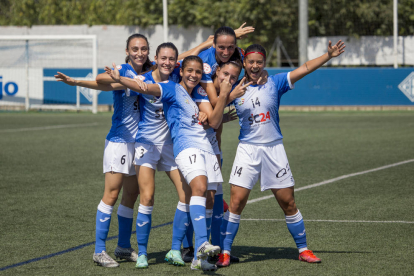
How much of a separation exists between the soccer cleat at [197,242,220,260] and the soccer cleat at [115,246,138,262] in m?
1.00

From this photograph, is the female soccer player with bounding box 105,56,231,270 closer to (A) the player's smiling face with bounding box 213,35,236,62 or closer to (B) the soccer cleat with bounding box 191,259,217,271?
(B) the soccer cleat with bounding box 191,259,217,271

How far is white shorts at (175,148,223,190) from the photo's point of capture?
5016 millimetres

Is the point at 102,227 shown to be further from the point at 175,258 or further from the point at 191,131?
the point at 191,131

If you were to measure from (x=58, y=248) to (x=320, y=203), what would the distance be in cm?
366

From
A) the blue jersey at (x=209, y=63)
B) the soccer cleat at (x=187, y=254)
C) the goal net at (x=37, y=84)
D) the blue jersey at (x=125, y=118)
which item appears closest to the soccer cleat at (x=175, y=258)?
the soccer cleat at (x=187, y=254)

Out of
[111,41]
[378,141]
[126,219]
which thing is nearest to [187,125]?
[126,219]

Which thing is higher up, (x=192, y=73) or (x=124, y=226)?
(x=192, y=73)

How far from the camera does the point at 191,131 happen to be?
5.18 m

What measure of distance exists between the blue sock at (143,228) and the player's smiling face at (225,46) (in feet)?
4.95

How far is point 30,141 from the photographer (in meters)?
15.8

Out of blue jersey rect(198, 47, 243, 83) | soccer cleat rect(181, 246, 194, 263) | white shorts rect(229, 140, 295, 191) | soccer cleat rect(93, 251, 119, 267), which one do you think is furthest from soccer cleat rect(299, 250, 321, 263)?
blue jersey rect(198, 47, 243, 83)

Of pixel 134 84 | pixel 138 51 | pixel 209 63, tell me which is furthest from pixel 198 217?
pixel 138 51

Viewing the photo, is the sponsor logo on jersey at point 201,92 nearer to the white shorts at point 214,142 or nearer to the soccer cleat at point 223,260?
the white shorts at point 214,142

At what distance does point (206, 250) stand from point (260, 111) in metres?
1.40
